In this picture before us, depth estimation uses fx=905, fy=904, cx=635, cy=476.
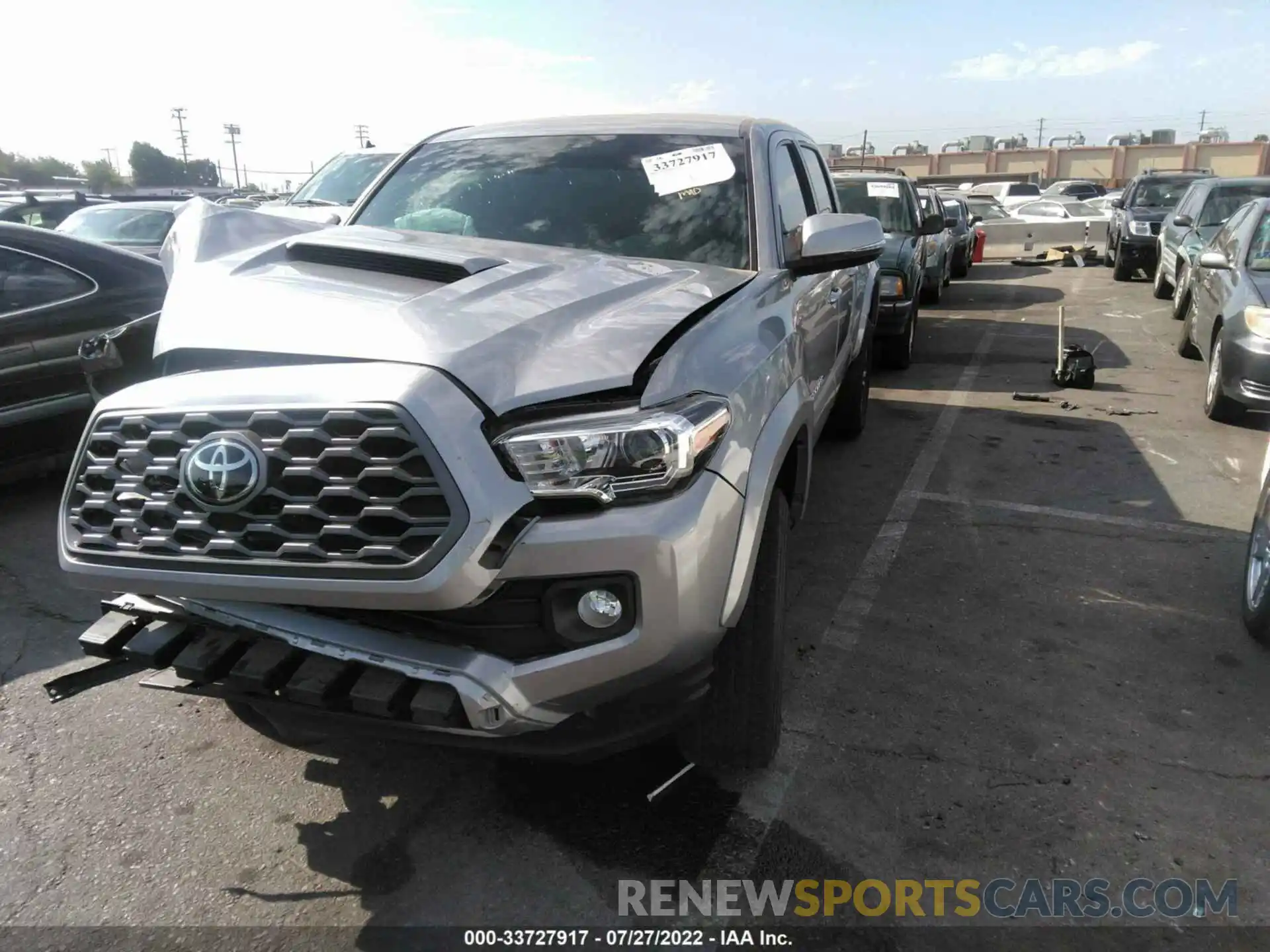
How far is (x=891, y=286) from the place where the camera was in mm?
8289

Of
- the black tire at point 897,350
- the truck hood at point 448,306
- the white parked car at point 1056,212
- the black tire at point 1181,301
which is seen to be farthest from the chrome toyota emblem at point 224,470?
the white parked car at point 1056,212

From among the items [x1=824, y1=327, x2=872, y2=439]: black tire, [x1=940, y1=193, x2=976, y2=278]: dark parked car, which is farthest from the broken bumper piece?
[x1=940, y1=193, x2=976, y2=278]: dark parked car

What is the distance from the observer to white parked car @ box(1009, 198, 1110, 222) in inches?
869

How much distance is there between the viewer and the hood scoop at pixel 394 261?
8.61 ft

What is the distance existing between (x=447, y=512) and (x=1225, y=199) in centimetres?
1192

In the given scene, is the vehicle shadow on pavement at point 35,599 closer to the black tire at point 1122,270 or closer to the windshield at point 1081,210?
the black tire at point 1122,270

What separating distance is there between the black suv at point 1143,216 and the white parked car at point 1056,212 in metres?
5.10

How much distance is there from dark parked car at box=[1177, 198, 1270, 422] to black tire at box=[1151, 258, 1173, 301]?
5.20m

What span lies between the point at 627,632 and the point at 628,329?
0.78m

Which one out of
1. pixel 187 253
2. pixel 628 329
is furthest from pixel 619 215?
pixel 187 253

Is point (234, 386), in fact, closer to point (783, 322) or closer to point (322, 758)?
point (322, 758)

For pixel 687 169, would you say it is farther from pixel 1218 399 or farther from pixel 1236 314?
pixel 1218 399

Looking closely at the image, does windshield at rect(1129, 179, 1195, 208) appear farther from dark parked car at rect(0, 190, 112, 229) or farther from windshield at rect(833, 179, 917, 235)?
dark parked car at rect(0, 190, 112, 229)

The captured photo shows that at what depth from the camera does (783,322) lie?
3033 millimetres
